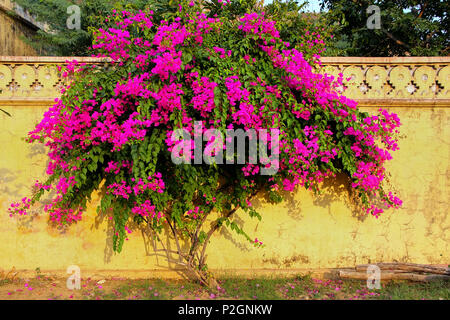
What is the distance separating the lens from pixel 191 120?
3.35 metres

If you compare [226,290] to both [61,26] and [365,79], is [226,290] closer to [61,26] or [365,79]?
[365,79]

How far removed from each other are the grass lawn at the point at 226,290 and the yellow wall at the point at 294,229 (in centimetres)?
17

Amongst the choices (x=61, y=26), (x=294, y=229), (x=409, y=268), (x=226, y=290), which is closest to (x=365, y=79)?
(x=294, y=229)

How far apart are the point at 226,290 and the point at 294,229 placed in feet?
3.43

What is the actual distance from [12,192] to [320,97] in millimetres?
3554

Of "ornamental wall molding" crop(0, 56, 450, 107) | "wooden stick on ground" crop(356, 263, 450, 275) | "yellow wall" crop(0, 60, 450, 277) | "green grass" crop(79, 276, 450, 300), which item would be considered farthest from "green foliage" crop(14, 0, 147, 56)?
"wooden stick on ground" crop(356, 263, 450, 275)

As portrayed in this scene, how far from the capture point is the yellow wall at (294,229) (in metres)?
4.07

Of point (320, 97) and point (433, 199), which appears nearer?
point (320, 97)

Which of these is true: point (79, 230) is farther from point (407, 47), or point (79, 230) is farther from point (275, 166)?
point (407, 47)

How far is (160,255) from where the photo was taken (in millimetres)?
4125

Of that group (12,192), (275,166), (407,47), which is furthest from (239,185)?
(407,47)

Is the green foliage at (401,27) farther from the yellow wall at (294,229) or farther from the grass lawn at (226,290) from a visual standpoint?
the grass lawn at (226,290)

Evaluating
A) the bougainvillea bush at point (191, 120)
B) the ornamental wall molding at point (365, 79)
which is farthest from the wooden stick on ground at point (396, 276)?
the ornamental wall molding at point (365, 79)

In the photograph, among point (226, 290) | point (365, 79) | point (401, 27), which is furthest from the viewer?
point (401, 27)
